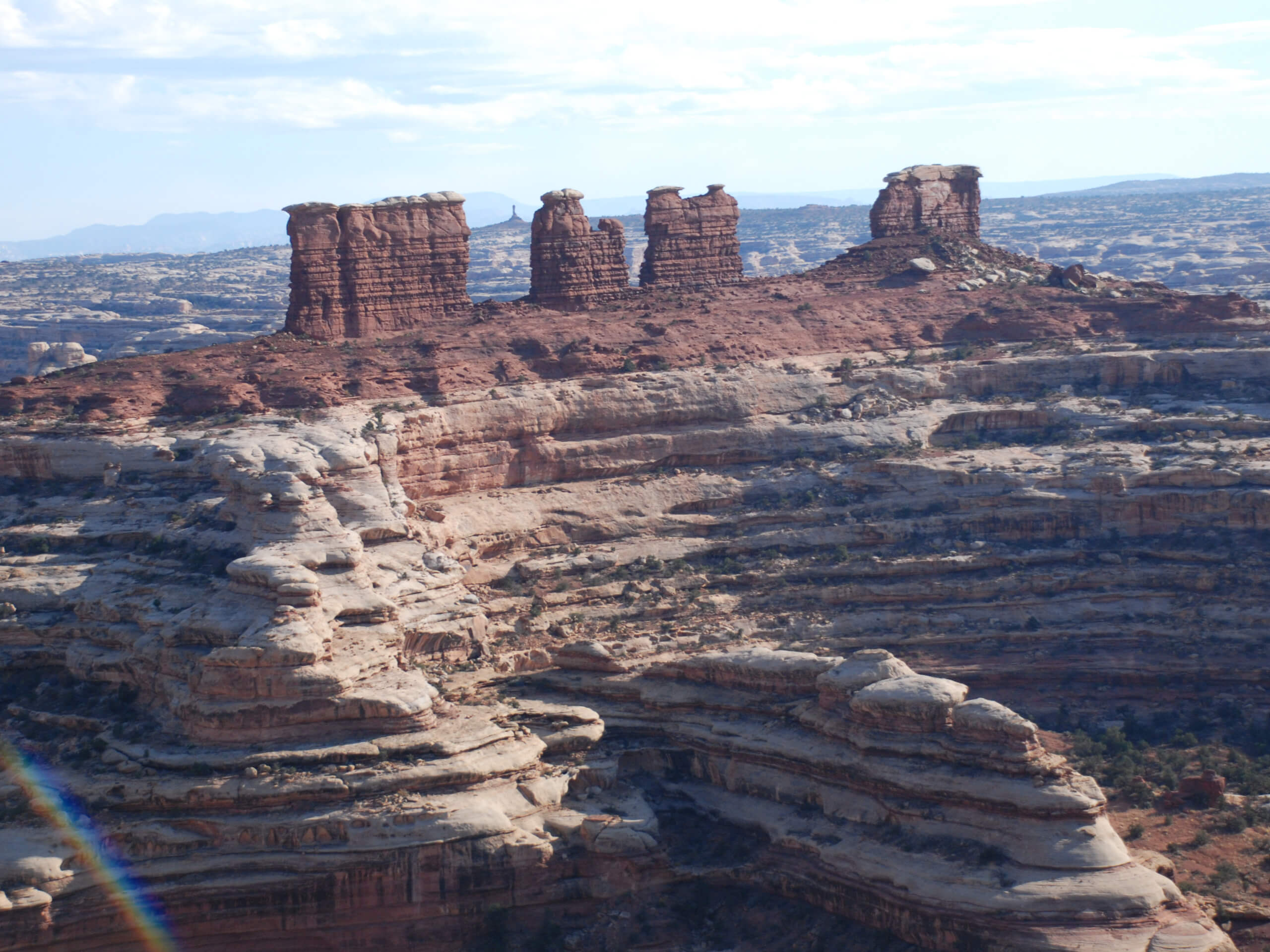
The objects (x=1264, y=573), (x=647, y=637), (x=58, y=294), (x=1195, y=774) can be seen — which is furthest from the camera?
(x=58, y=294)

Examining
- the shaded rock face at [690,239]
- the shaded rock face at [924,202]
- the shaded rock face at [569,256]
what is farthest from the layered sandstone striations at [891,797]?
the shaded rock face at [924,202]

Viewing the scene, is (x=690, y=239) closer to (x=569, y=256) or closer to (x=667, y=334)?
(x=569, y=256)

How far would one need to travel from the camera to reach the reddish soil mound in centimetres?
5159

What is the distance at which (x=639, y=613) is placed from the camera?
1882 inches

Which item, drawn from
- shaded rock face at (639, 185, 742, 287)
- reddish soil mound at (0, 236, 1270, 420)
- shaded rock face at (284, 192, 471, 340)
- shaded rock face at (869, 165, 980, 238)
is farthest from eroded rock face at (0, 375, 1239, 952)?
shaded rock face at (869, 165, 980, 238)

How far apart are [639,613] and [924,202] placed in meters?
36.7

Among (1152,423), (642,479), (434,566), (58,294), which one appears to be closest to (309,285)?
(642,479)

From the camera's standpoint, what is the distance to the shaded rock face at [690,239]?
229 ft

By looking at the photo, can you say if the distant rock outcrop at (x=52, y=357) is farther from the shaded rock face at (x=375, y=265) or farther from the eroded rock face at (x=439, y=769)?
the eroded rock face at (x=439, y=769)

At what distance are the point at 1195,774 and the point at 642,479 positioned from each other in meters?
21.6

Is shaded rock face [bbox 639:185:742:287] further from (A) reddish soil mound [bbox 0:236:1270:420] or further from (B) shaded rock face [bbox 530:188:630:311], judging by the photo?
(B) shaded rock face [bbox 530:188:630:311]

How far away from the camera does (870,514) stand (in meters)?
53.6

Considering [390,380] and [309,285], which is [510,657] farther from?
[309,285]

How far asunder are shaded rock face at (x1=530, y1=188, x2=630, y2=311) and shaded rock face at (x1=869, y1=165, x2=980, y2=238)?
54.8ft
